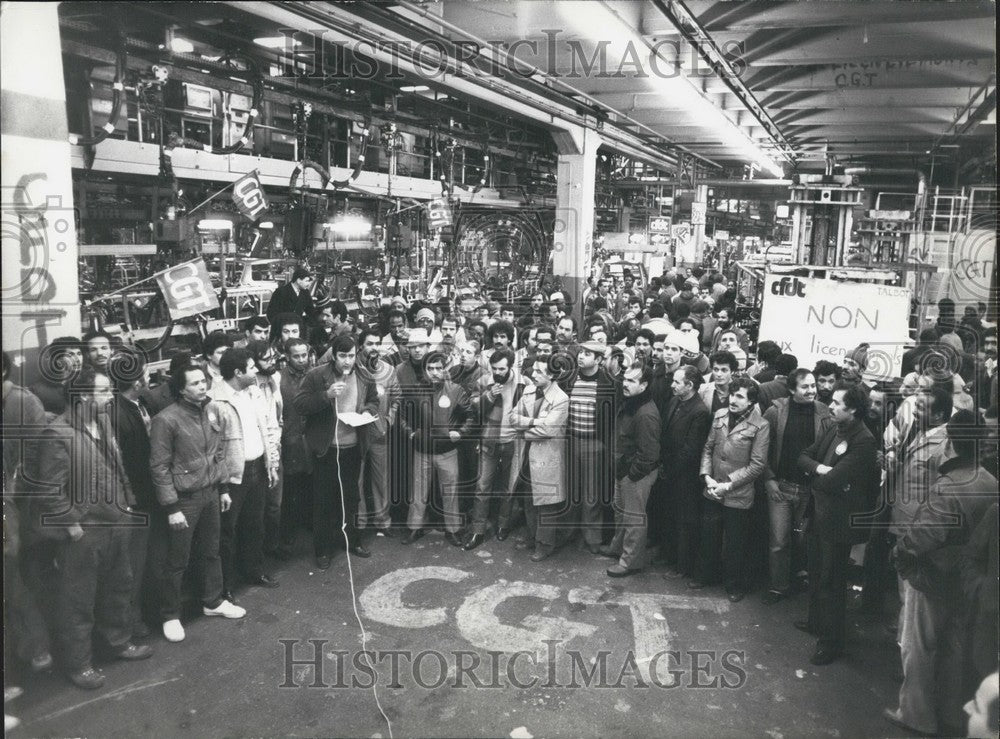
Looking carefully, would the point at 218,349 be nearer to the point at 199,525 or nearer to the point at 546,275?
the point at 199,525

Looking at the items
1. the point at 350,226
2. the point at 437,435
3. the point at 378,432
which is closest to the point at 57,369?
the point at 378,432

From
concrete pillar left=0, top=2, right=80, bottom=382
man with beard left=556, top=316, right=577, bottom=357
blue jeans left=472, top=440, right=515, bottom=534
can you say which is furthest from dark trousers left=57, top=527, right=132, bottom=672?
man with beard left=556, top=316, right=577, bottom=357

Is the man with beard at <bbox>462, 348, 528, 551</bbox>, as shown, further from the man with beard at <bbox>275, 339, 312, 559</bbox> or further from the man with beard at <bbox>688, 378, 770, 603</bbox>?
the man with beard at <bbox>688, 378, 770, 603</bbox>

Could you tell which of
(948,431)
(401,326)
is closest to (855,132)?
(401,326)

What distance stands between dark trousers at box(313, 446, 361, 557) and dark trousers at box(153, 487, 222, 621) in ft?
3.19

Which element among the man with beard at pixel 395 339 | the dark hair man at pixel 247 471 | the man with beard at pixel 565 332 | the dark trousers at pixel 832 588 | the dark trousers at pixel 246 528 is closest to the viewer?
the dark trousers at pixel 832 588

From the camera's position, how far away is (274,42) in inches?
306

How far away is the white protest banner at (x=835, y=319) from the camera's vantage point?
7594 mm

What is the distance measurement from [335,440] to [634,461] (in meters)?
2.49

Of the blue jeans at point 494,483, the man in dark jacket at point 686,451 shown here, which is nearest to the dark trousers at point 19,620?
the blue jeans at point 494,483

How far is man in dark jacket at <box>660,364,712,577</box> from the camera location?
228 inches

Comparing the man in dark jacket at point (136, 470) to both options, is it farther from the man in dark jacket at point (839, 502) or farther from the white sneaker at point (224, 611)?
the man in dark jacket at point (839, 502)

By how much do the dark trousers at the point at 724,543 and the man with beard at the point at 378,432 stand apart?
9.32 ft

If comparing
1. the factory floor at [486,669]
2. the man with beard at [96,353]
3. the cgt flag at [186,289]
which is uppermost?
the cgt flag at [186,289]
